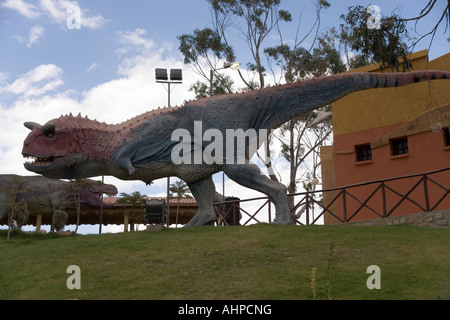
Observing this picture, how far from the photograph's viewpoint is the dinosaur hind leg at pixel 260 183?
11.0 metres

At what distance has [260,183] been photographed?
10984 mm

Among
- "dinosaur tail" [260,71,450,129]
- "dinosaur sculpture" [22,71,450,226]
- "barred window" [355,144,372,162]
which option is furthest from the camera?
"barred window" [355,144,372,162]

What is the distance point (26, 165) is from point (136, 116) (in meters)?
2.73

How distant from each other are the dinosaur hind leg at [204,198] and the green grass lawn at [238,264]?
69cm

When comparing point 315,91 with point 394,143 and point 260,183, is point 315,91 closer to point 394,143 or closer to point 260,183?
point 260,183

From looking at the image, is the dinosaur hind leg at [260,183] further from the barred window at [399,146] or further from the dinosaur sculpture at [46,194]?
the dinosaur sculpture at [46,194]

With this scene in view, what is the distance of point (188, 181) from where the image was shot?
11500mm

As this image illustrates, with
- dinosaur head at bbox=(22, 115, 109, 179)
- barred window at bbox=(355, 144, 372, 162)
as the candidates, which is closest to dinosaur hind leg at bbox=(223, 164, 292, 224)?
dinosaur head at bbox=(22, 115, 109, 179)

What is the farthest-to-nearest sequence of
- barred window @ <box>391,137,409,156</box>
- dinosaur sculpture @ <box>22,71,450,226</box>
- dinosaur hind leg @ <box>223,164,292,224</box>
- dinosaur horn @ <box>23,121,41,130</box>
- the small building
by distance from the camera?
barred window @ <box>391,137,409,156</box>
the small building
dinosaur horn @ <box>23,121,41,130</box>
dinosaur sculpture @ <box>22,71,450,226</box>
dinosaur hind leg @ <box>223,164,292,224</box>

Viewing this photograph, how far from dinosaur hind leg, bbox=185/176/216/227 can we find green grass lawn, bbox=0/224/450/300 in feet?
2.28

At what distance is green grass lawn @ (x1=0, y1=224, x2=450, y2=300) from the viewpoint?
276 inches

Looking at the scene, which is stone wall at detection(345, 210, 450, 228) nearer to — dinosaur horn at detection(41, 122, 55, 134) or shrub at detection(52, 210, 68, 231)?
dinosaur horn at detection(41, 122, 55, 134)

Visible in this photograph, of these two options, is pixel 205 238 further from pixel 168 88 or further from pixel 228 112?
pixel 168 88

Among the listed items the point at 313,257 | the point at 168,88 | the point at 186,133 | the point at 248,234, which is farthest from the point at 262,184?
the point at 168,88
